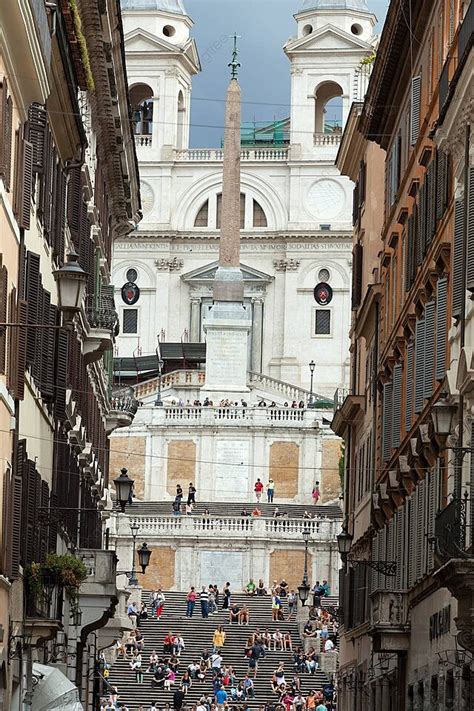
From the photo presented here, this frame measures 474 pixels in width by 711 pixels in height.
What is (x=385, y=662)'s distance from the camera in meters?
41.2

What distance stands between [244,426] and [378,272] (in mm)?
53904

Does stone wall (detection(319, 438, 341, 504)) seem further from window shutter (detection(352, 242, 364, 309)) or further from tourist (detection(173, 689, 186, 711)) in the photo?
window shutter (detection(352, 242, 364, 309))

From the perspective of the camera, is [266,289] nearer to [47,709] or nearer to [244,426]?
[244,426]

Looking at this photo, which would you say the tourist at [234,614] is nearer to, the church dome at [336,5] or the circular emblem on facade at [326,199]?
the circular emblem on facade at [326,199]

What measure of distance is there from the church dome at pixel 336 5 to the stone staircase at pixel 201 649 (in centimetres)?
5676

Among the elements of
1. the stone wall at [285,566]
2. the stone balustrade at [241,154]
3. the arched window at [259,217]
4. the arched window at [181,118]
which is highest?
the arched window at [181,118]

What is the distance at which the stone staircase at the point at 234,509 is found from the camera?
306ft

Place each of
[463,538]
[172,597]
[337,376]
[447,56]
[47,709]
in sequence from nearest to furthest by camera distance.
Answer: [463,538] → [47,709] → [447,56] → [172,597] → [337,376]

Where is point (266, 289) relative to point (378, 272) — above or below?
above

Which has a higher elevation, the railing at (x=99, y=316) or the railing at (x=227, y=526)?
the railing at (x=227, y=526)

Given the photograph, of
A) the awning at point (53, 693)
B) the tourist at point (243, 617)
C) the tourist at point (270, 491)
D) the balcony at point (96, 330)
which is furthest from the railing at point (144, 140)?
the awning at point (53, 693)

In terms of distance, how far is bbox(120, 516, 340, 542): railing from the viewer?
88.6 m

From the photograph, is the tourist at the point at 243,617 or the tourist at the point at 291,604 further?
the tourist at the point at 291,604

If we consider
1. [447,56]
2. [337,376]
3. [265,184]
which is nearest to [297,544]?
[337,376]
